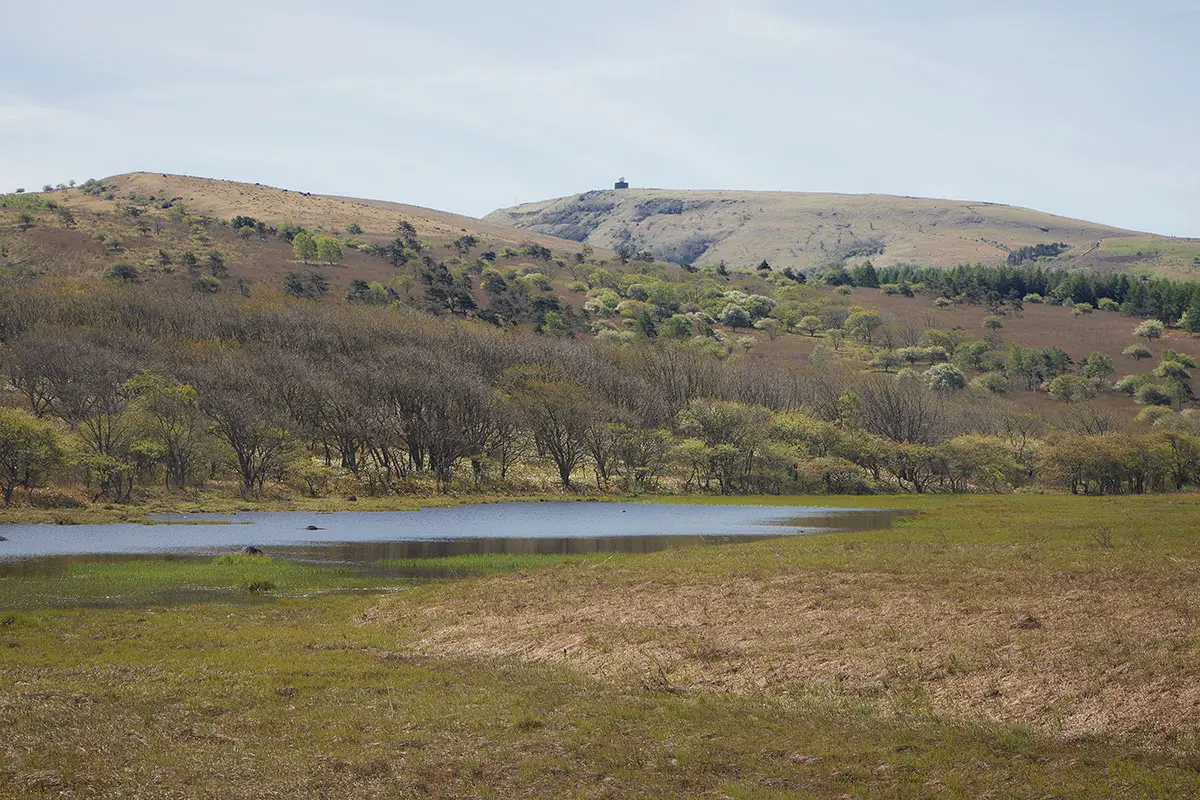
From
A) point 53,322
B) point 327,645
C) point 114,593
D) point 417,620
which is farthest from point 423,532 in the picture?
point 53,322

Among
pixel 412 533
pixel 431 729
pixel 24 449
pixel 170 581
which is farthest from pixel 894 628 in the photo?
pixel 24 449

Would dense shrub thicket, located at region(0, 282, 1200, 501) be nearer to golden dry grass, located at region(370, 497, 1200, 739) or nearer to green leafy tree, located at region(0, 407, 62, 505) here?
green leafy tree, located at region(0, 407, 62, 505)

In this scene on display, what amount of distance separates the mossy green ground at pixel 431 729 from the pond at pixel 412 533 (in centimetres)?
1956

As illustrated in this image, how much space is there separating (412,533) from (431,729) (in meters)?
44.9

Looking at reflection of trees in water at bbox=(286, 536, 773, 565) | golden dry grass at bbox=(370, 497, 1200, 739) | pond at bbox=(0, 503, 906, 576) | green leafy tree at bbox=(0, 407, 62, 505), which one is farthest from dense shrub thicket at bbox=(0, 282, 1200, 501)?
golden dry grass at bbox=(370, 497, 1200, 739)

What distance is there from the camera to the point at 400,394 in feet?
330

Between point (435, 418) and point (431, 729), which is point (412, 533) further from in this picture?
point (431, 729)

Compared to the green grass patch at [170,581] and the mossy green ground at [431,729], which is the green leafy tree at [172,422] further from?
the mossy green ground at [431,729]

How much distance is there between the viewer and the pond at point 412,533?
47781 mm

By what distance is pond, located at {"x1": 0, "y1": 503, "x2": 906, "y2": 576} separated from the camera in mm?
47781

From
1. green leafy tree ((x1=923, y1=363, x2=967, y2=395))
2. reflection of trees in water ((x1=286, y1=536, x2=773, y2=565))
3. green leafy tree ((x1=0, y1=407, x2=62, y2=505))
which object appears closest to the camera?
reflection of trees in water ((x1=286, y1=536, x2=773, y2=565))

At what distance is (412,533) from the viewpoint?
Result: 6034 cm

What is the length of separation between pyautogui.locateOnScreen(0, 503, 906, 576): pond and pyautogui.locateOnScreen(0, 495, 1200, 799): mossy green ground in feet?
64.2

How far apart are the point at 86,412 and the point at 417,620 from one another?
68.7m
